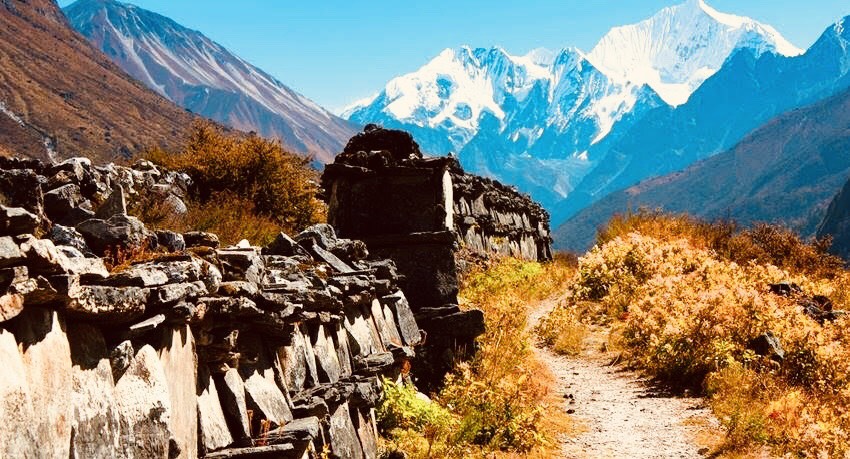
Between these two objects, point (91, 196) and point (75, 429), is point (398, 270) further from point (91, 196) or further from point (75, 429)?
point (75, 429)

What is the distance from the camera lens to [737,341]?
42.2 feet

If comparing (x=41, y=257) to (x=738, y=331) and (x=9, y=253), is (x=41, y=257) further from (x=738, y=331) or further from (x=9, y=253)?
(x=738, y=331)

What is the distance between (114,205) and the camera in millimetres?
6211

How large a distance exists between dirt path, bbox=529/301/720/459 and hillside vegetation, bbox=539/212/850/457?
1.28 ft

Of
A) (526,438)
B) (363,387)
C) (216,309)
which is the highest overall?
(216,309)

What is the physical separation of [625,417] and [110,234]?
317 inches

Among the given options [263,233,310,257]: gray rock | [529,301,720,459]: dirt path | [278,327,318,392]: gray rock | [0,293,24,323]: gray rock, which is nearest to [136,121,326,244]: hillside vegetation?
[529,301,720,459]: dirt path

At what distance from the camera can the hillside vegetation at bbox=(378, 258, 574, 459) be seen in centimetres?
788

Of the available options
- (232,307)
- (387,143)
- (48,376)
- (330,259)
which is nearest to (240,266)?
(232,307)

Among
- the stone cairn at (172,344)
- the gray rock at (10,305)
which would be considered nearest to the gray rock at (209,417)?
the stone cairn at (172,344)

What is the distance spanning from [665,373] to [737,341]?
1.48 meters

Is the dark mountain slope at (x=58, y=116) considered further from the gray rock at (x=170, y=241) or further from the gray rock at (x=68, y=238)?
the gray rock at (x=68, y=238)

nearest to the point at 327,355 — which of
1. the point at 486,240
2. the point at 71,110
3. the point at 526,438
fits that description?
the point at 526,438

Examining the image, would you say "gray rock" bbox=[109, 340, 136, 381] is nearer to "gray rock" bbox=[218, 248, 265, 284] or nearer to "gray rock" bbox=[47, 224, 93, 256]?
"gray rock" bbox=[47, 224, 93, 256]
